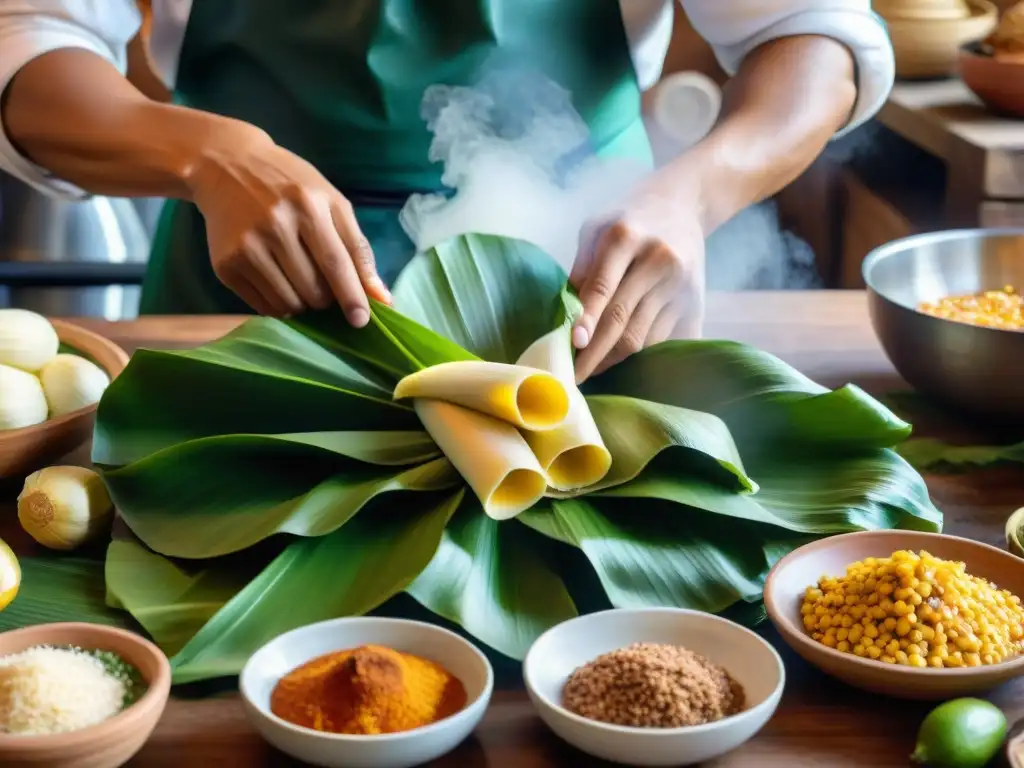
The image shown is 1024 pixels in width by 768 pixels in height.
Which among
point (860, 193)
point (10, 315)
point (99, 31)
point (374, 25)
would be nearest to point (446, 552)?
point (10, 315)

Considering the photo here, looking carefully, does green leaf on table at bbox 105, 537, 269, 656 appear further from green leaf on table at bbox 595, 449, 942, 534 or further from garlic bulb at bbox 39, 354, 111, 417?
green leaf on table at bbox 595, 449, 942, 534

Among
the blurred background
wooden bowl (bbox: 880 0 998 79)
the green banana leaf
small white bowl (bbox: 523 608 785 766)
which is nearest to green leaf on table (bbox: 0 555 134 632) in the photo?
the green banana leaf

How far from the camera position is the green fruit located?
2.65ft

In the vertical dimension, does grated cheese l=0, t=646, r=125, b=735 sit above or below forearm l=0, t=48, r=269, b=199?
below

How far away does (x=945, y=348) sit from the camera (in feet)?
4.43

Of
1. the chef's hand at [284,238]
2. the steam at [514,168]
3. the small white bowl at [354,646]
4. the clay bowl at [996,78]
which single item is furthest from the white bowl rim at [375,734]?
the clay bowl at [996,78]

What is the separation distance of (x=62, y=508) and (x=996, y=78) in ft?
7.30

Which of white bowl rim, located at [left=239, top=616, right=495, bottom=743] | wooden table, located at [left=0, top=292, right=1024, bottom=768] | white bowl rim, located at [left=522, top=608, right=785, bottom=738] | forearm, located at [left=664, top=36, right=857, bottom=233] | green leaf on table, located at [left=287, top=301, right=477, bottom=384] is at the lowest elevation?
wooden table, located at [left=0, top=292, right=1024, bottom=768]

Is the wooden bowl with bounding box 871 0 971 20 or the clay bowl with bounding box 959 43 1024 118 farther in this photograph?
the wooden bowl with bounding box 871 0 971 20

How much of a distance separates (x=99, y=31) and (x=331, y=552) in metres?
0.93

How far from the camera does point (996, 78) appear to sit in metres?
2.64

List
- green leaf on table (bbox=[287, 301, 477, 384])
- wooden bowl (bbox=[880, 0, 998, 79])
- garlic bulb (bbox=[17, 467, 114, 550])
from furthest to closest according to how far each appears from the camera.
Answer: wooden bowl (bbox=[880, 0, 998, 79])
green leaf on table (bbox=[287, 301, 477, 384])
garlic bulb (bbox=[17, 467, 114, 550])

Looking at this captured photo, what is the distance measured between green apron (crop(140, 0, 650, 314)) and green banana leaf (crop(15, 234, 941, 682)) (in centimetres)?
40

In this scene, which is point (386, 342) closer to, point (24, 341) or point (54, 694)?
point (24, 341)
